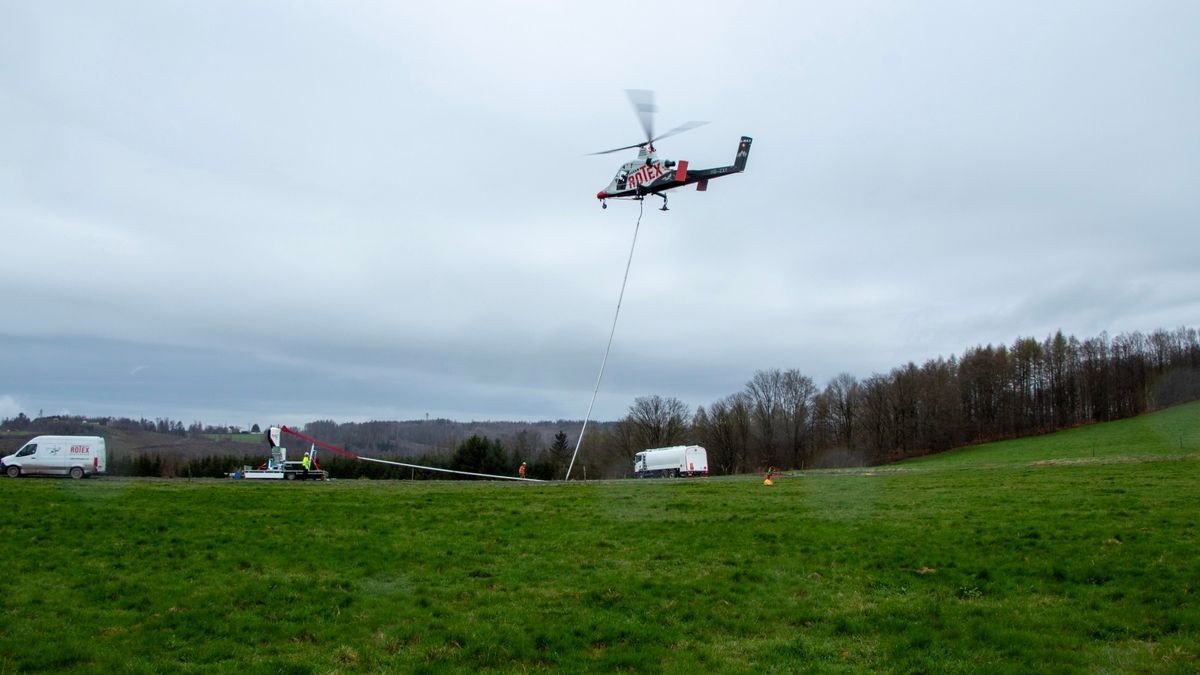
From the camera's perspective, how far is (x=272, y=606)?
1159 centimetres

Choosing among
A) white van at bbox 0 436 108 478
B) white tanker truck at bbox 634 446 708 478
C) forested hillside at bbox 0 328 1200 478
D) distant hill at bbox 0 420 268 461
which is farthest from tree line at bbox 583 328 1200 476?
white van at bbox 0 436 108 478

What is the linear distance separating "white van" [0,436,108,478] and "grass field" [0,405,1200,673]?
20521mm

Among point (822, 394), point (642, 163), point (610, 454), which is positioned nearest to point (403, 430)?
point (610, 454)

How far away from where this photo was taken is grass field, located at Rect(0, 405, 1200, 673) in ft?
31.7

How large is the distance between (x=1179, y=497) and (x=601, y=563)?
16724 mm

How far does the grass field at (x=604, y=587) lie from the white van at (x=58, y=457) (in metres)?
20.5

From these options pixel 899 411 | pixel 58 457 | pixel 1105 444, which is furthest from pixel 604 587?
pixel 899 411

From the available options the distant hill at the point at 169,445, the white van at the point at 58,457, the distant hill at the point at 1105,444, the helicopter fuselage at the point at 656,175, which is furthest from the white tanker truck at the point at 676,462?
the helicopter fuselage at the point at 656,175

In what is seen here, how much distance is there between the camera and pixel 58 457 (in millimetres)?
39406

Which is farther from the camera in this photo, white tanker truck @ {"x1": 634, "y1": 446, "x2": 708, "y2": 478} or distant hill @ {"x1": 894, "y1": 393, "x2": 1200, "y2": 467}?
white tanker truck @ {"x1": 634, "y1": 446, "x2": 708, "y2": 478}

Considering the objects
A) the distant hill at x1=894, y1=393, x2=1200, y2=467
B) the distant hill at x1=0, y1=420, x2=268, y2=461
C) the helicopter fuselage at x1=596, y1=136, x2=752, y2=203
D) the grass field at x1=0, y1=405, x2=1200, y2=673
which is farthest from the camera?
the distant hill at x1=0, y1=420, x2=268, y2=461

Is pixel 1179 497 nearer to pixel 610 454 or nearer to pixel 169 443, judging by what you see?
pixel 169 443

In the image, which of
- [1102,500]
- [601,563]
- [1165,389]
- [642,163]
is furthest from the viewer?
[1165,389]

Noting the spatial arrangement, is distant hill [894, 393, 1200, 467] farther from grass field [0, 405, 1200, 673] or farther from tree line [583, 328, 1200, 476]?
grass field [0, 405, 1200, 673]
